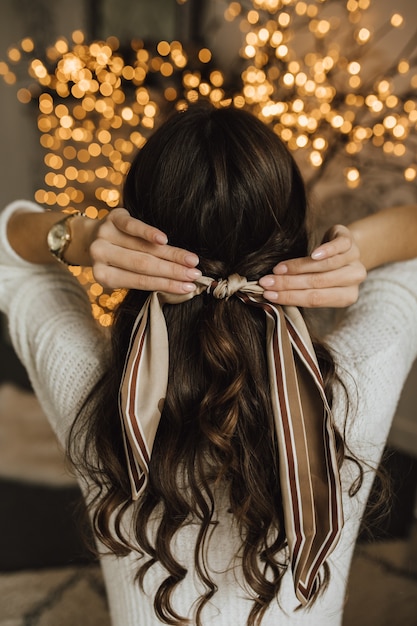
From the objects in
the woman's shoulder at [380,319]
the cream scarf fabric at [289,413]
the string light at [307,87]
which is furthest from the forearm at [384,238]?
the string light at [307,87]

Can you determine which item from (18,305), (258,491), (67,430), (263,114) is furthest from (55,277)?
(263,114)

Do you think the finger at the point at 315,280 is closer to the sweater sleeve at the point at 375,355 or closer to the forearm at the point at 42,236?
the sweater sleeve at the point at 375,355

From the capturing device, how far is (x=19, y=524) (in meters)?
1.93

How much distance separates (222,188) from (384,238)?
425mm

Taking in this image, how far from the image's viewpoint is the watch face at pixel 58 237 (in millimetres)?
974

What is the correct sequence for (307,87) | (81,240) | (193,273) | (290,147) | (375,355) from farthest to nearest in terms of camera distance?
1. (290,147)
2. (307,87)
3. (81,240)
4. (375,355)
5. (193,273)

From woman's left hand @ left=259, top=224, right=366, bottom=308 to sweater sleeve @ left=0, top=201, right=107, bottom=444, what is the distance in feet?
0.94

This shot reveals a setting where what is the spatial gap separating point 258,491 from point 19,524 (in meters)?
1.49

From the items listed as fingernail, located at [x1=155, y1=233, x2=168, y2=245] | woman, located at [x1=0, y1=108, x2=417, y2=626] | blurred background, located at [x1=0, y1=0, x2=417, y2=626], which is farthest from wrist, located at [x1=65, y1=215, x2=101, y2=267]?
blurred background, located at [x1=0, y1=0, x2=417, y2=626]

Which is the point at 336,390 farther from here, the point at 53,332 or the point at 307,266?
the point at 53,332

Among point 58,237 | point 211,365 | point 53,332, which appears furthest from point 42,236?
point 211,365

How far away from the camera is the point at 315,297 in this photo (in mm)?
708

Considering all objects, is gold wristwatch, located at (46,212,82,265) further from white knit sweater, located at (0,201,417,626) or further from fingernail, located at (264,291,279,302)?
fingernail, located at (264,291,279,302)

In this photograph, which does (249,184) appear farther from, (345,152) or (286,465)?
(345,152)
